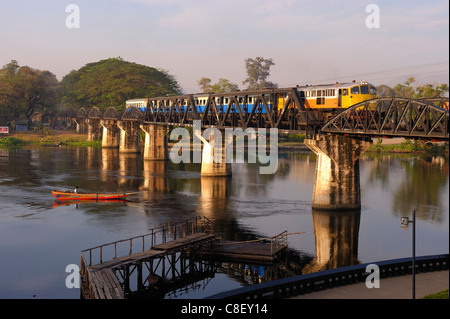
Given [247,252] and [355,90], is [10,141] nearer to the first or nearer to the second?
[355,90]

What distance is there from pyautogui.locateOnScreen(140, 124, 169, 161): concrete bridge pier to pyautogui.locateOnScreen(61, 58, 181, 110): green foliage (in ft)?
178

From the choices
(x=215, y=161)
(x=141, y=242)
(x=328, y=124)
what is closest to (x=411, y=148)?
(x=215, y=161)

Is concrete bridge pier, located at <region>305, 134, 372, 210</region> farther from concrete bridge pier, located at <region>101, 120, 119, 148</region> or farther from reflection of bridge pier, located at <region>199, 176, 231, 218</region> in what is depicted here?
concrete bridge pier, located at <region>101, 120, 119, 148</region>

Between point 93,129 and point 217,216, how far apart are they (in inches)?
4930

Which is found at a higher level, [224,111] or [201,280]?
[224,111]

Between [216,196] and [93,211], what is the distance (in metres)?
18.8

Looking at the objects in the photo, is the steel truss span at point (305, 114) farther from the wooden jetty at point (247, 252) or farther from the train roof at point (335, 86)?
the wooden jetty at point (247, 252)

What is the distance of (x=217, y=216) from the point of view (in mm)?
56844

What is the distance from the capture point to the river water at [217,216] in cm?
3759

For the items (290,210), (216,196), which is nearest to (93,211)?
(216,196)

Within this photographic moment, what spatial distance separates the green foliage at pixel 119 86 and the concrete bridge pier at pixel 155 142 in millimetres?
54197

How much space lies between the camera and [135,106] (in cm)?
13062

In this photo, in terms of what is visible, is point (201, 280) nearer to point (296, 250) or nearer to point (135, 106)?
point (296, 250)
